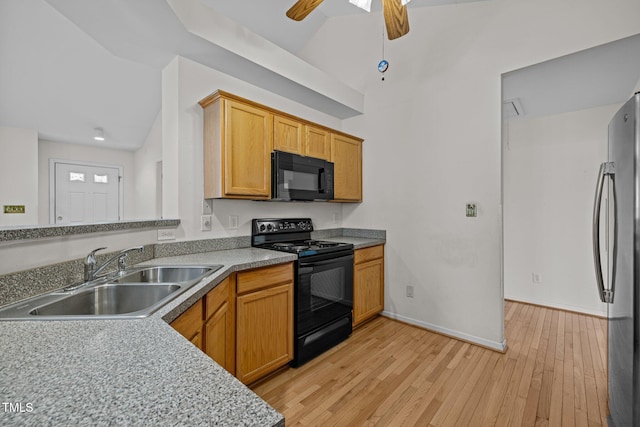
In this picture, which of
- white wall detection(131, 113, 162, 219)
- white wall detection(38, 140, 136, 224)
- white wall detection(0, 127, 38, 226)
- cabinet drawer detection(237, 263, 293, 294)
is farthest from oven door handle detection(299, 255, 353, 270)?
white wall detection(38, 140, 136, 224)

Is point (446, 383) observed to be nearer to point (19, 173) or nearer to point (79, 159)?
point (19, 173)

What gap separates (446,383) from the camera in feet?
6.61

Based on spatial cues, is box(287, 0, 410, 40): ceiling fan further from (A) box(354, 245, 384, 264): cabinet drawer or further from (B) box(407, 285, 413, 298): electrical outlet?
(B) box(407, 285, 413, 298): electrical outlet

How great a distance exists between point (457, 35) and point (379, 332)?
297 cm

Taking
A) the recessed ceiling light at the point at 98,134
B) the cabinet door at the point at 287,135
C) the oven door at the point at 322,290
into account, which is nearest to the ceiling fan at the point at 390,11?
the cabinet door at the point at 287,135

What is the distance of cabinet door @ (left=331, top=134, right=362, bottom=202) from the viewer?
10.1 feet

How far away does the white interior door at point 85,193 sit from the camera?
465 cm

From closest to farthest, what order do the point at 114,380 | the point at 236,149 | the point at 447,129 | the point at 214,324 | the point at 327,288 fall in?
the point at 114,380 < the point at 214,324 < the point at 236,149 < the point at 327,288 < the point at 447,129

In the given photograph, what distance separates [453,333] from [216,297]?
2.30 metres

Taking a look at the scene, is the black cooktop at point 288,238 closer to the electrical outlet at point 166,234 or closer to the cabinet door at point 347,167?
the cabinet door at point 347,167

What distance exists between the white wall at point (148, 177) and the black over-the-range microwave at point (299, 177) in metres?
2.92

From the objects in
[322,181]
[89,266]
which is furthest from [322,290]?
[89,266]

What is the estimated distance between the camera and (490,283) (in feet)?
8.36

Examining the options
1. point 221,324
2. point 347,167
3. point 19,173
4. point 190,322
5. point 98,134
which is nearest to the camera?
point 190,322
